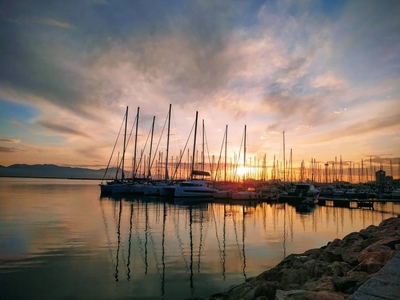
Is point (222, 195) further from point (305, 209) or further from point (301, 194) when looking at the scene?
point (301, 194)

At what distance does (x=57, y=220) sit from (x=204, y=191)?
30807mm

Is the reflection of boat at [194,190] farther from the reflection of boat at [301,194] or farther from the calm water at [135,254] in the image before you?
the calm water at [135,254]

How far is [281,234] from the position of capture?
72.4 feet

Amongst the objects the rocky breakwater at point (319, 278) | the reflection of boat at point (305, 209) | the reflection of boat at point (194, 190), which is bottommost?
the reflection of boat at point (305, 209)

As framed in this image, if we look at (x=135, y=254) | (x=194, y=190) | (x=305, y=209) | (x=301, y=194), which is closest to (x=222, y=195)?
(x=194, y=190)

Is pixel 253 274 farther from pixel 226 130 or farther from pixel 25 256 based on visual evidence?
pixel 226 130

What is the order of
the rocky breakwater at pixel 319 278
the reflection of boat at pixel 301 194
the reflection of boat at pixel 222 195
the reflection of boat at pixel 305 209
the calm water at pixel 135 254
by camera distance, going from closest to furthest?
1. the rocky breakwater at pixel 319 278
2. the calm water at pixel 135 254
3. the reflection of boat at pixel 305 209
4. the reflection of boat at pixel 222 195
5. the reflection of boat at pixel 301 194

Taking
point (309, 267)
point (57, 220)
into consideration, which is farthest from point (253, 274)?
point (57, 220)

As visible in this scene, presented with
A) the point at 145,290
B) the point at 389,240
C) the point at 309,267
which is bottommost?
the point at 145,290

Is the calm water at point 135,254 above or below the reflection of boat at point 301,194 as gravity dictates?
below

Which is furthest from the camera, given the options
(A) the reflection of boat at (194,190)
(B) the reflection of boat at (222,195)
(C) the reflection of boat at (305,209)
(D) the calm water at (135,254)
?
(B) the reflection of boat at (222,195)

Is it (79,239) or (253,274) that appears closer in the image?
(253,274)

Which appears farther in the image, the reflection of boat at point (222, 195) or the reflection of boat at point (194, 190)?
the reflection of boat at point (222, 195)

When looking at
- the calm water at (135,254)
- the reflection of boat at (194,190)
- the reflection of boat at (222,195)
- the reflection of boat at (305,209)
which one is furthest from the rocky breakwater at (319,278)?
the reflection of boat at (222,195)
